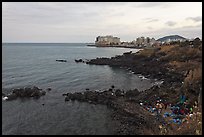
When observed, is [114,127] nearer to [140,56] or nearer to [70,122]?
[70,122]

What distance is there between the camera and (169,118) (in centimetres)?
1720

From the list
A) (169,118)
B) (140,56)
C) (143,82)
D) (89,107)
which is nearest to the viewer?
(169,118)

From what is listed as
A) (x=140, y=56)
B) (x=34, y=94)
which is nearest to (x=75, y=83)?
(x=34, y=94)

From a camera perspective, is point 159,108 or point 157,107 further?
point 157,107

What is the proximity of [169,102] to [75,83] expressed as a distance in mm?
17798

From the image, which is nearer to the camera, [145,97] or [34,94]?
[145,97]

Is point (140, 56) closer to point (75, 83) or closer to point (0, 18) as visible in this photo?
point (75, 83)

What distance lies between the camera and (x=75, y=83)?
3541cm

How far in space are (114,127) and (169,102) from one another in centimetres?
668

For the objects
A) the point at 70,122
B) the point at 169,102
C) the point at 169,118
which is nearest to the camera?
the point at 169,118

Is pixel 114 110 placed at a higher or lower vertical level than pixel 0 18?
lower

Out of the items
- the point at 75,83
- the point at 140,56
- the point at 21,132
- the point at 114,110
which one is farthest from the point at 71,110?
the point at 140,56

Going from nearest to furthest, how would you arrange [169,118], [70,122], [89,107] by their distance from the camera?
[169,118]
[70,122]
[89,107]

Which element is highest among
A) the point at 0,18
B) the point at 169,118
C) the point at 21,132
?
the point at 0,18
